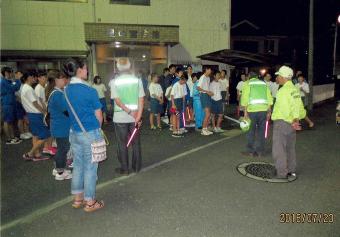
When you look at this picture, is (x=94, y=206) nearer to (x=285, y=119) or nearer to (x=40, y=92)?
(x=285, y=119)

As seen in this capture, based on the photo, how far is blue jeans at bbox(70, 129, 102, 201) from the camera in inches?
176

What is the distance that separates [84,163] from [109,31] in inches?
468

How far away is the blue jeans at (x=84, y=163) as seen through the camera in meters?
4.47

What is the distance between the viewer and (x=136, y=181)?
5867mm

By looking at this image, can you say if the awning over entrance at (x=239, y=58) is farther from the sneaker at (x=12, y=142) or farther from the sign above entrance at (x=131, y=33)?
the sneaker at (x=12, y=142)

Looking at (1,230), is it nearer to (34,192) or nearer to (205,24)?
(34,192)

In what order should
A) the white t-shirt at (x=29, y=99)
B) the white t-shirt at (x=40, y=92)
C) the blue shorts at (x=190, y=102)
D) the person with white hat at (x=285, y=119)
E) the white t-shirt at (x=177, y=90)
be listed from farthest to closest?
the blue shorts at (x=190, y=102) → the white t-shirt at (x=177, y=90) → the white t-shirt at (x=40, y=92) → the white t-shirt at (x=29, y=99) → the person with white hat at (x=285, y=119)

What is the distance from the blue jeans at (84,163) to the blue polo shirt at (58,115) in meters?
1.37

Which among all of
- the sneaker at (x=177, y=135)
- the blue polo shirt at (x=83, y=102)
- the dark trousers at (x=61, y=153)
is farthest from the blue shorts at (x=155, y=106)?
the blue polo shirt at (x=83, y=102)

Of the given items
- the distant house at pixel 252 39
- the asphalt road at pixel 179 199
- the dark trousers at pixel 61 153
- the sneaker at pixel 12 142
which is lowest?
the asphalt road at pixel 179 199

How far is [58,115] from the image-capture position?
5.88 m

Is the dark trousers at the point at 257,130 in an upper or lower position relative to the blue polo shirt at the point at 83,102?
lower

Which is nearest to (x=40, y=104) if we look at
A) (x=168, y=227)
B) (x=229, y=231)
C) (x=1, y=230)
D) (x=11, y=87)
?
(x=11, y=87)

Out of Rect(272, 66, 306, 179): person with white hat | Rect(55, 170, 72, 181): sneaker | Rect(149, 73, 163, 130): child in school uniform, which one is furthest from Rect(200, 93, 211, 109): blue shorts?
Rect(55, 170, 72, 181): sneaker
